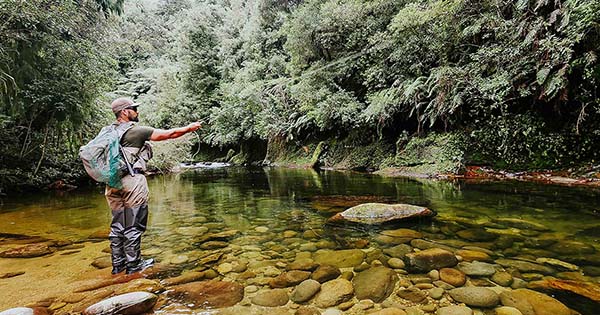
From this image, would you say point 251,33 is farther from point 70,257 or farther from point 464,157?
point 70,257

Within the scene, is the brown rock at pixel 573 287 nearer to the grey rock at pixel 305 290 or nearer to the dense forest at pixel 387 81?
the grey rock at pixel 305 290

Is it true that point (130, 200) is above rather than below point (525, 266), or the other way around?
above

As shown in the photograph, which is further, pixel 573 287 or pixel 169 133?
pixel 169 133

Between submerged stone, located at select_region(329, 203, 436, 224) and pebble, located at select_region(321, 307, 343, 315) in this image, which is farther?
submerged stone, located at select_region(329, 203, 436, 224)

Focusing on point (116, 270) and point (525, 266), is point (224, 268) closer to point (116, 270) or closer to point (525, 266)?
point (116, 270)

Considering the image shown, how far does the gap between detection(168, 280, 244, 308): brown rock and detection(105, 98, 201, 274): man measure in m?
0.72

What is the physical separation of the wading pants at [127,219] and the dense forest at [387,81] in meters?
4.31

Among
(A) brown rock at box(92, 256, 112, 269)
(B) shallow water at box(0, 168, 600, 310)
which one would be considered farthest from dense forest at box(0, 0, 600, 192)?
(A) brown rock at box(92, 256, 112, 269)

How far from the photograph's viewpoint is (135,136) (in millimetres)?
3129

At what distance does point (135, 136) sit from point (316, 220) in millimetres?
2901

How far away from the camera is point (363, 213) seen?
4871 mm

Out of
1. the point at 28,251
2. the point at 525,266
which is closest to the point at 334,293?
the point at 525,266

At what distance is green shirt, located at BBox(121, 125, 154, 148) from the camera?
3123 millimetres

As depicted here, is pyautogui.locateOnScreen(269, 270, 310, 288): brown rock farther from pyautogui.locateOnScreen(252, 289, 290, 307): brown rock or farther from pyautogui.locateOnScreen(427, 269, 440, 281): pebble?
pyautogui.locateOnScreen(427, 269, 440, 281): pebble
